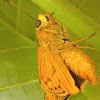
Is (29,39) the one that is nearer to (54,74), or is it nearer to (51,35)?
(51,35)

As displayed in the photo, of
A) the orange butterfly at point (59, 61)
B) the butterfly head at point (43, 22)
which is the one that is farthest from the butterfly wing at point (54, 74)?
the butterfly head at point (43, 22)

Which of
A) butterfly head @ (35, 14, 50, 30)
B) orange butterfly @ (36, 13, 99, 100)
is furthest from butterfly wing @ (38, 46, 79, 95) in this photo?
butterfly head @ (35, 14, 50, 30)

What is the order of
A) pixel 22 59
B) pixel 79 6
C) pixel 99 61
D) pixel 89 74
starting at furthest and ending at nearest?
1. pixel 22 59
2. pixel 99 61
3. pixel 79 6
4. pixel 89 74

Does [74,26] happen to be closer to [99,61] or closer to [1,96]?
[99,61]

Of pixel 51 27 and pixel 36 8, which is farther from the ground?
pixel 51 27

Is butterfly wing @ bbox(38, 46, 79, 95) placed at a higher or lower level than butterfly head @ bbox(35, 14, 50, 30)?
lower

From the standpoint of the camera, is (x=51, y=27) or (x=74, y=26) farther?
(x=51, y=27)

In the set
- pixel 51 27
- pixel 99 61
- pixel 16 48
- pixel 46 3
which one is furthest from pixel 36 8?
pixel 99 61

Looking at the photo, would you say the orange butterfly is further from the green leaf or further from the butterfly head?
the green leaf
